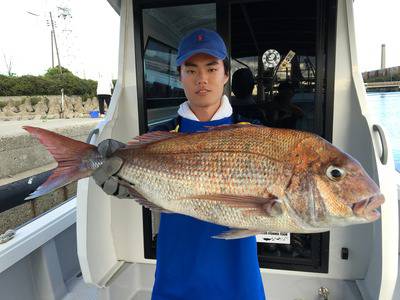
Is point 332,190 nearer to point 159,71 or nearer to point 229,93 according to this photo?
point 229,93

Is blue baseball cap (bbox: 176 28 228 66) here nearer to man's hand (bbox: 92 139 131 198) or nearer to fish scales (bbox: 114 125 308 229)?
fish scales (bbox: 114 125 308 229)

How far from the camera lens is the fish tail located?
154 cm

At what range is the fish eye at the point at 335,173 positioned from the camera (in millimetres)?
1261

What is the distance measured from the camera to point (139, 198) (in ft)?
5.15

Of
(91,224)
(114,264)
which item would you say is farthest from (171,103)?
(114,264)

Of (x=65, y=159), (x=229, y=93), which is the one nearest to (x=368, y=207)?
(x=65, y=159)

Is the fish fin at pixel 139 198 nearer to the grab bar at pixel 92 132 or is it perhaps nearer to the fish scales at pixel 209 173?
the fish scales at pixel 209 173

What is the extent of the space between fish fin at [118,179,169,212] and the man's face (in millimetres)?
589

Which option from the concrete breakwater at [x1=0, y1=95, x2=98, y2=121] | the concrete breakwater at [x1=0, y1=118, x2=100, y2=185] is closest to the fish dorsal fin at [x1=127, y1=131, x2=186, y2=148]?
the concrete breakwater at [x1=0, y1=118, x2=100, y2=185]

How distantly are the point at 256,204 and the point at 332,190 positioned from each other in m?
0.29

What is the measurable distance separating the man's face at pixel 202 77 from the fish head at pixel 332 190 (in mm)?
653

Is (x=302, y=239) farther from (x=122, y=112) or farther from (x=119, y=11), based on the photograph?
(x=119, y=11)

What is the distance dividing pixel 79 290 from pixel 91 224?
1.00 m

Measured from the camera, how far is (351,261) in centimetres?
278
